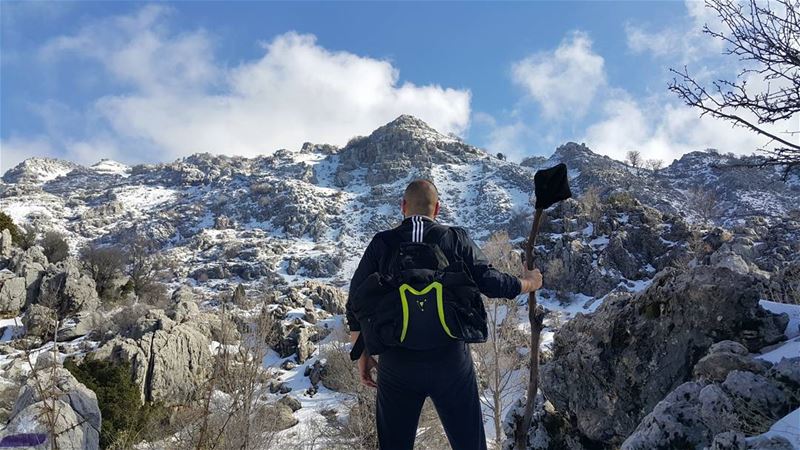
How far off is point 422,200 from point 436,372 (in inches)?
33.5

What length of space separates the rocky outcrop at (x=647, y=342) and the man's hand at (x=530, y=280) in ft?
9.28

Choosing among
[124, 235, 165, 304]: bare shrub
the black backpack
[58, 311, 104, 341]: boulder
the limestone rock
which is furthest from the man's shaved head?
[124, 235, 165, 304]: bare shrub

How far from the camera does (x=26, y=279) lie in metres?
24.6

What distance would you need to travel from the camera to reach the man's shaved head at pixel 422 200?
93.8 inches

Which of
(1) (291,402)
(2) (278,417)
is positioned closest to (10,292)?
(1) (291,402)

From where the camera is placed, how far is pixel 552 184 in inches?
90.2

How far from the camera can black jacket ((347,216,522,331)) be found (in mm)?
2201

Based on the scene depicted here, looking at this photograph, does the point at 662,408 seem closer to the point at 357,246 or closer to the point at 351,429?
the point at 351,429

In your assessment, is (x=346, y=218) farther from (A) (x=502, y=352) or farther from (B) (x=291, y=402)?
(A) (x=502, y=352)

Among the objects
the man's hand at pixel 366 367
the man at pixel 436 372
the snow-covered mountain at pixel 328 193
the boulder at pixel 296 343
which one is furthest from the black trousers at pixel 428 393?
the snow-covered mountain at pixel 328 193

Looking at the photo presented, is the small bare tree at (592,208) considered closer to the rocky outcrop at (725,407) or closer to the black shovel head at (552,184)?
the rocky outcrop at (725,407)

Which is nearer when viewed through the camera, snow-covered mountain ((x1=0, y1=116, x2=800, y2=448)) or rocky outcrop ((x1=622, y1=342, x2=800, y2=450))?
rocky outcrop ((x1=622, y1=342, x2=800, y2=450))

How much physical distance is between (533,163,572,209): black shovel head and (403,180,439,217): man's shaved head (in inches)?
20.3

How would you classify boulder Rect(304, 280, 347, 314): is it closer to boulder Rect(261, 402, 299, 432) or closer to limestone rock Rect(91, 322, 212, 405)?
boulder Rect(261, 402, 299, 432)
